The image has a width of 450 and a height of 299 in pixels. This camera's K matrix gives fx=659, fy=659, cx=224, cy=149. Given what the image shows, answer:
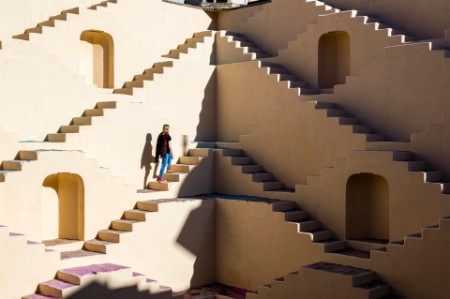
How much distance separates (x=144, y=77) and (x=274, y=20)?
4.64 meters

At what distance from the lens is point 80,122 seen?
15258 millimetres

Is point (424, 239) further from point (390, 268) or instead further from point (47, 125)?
point (47, 125)

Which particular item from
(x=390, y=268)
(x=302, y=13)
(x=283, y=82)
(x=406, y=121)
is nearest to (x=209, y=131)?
(x=283, y=82)

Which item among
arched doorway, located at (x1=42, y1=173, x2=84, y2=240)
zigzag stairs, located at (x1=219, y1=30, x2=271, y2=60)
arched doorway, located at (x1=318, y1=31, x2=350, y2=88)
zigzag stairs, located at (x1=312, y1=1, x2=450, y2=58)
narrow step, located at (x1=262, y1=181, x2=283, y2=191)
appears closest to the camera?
arched doorway, located at (x1=42, y1=173, x2=84, y2=240)

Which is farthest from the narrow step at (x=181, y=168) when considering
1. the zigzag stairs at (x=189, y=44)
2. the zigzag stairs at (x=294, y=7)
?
the zigzag stairs at (x=294, y=7)

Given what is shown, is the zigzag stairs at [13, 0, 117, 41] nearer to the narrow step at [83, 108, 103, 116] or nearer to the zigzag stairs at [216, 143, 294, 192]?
the narrow step at [83, 108, 103, 116]

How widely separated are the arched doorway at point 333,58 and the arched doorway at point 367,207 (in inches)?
172

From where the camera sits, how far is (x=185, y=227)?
15.1m

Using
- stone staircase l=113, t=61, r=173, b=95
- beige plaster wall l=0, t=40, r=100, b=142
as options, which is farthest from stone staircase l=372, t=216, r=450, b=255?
stone staircase l=113, t=61, r=173, b=95

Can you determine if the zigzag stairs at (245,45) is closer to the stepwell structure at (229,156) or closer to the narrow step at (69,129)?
the stepwell structure at (229,156)

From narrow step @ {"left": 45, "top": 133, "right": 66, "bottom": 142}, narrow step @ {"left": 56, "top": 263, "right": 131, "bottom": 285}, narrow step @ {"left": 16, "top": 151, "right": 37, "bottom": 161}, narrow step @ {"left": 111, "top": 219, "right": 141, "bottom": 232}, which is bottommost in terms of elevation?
narrow step @ {"left": 56, "top": 263, "right": 131, "bottom": 285}

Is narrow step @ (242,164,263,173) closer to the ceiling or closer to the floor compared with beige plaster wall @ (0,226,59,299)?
closer to the ceiling

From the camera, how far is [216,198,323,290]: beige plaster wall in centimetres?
1414

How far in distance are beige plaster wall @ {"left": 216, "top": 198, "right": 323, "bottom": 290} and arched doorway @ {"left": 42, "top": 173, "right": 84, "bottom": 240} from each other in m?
3.48
